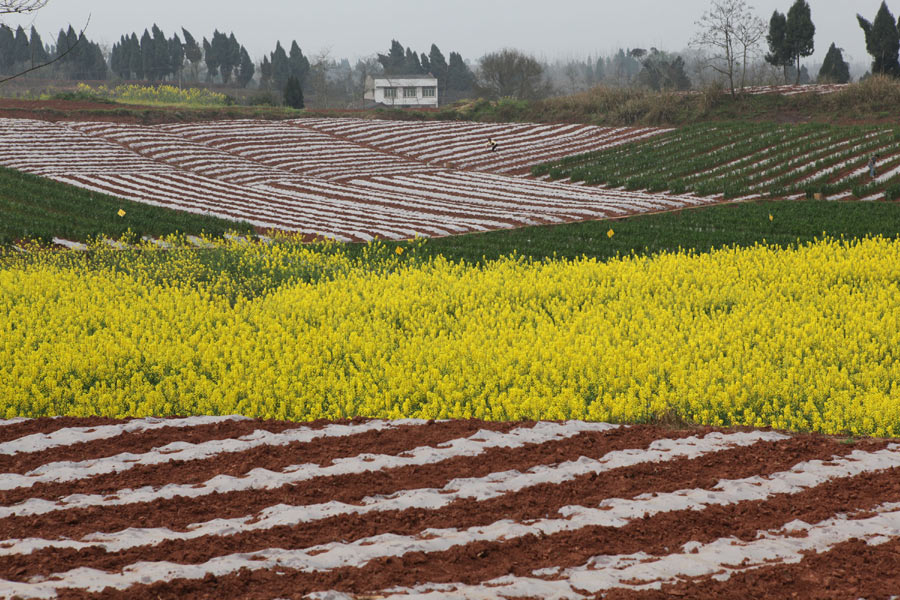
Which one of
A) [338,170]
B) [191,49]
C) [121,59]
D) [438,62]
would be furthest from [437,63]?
[338,170]

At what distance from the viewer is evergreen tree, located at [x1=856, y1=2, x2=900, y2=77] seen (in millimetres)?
61688

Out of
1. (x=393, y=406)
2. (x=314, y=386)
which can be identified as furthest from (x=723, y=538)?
(x=314, y=386)

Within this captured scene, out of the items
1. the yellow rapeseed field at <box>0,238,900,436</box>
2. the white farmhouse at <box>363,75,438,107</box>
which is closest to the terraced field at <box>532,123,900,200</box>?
the yellow rapeseed field at <box>0,238,900,436</box>

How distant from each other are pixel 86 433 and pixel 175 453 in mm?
1122

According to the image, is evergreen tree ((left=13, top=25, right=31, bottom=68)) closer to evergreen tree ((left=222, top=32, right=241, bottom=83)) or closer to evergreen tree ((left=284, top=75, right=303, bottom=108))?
evergreen tree ((left=222, top=32, right=241, bottom=83))

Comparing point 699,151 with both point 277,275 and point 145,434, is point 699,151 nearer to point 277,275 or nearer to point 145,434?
point 277,275

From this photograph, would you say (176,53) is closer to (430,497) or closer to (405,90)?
(405,90)

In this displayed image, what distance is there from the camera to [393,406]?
8.13 metres

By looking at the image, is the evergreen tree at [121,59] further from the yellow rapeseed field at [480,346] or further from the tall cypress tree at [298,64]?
the yellow rapeseed field at [480,346]

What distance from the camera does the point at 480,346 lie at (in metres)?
9.66

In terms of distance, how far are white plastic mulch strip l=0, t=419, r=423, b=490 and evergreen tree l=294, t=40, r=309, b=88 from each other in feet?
372

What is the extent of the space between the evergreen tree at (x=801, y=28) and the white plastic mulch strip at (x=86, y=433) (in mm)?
70354

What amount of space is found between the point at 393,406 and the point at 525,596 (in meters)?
4.11

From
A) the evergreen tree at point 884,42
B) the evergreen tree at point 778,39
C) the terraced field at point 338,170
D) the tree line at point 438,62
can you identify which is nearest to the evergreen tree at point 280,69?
the tree line at point 438,62
